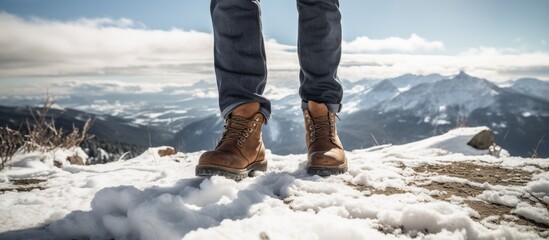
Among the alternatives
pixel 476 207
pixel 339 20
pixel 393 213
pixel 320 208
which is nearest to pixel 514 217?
pixel 476 207

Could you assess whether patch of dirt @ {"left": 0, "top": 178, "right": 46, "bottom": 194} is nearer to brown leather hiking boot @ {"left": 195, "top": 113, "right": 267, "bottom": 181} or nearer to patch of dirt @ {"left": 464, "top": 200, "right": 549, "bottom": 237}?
brown leather hiking boot @ {"left": 195, "top": 113, "right": 267, "bottom": 181}

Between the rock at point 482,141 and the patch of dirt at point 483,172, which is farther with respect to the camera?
the rock at point 482,141

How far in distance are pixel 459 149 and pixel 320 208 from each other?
5.08 m

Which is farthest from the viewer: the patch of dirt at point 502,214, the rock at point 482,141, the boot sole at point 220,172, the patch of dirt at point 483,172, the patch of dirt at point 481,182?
the rock at point 482,141

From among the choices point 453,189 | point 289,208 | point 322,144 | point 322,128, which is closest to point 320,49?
point 322,128

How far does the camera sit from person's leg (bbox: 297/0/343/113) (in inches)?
106

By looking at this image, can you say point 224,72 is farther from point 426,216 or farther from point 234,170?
point 426,216

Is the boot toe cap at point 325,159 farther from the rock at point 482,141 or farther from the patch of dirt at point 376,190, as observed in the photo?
the rock at point 482,141

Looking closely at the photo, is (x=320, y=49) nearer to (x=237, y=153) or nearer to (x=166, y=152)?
(x=237, y=153)

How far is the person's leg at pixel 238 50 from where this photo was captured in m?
2.39

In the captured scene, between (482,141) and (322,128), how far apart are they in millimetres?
4794

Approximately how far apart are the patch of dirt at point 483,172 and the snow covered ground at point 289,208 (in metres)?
0.02

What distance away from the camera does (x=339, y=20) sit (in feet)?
9.14

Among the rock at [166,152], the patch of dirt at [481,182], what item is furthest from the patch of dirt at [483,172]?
the rock at [166,152]
